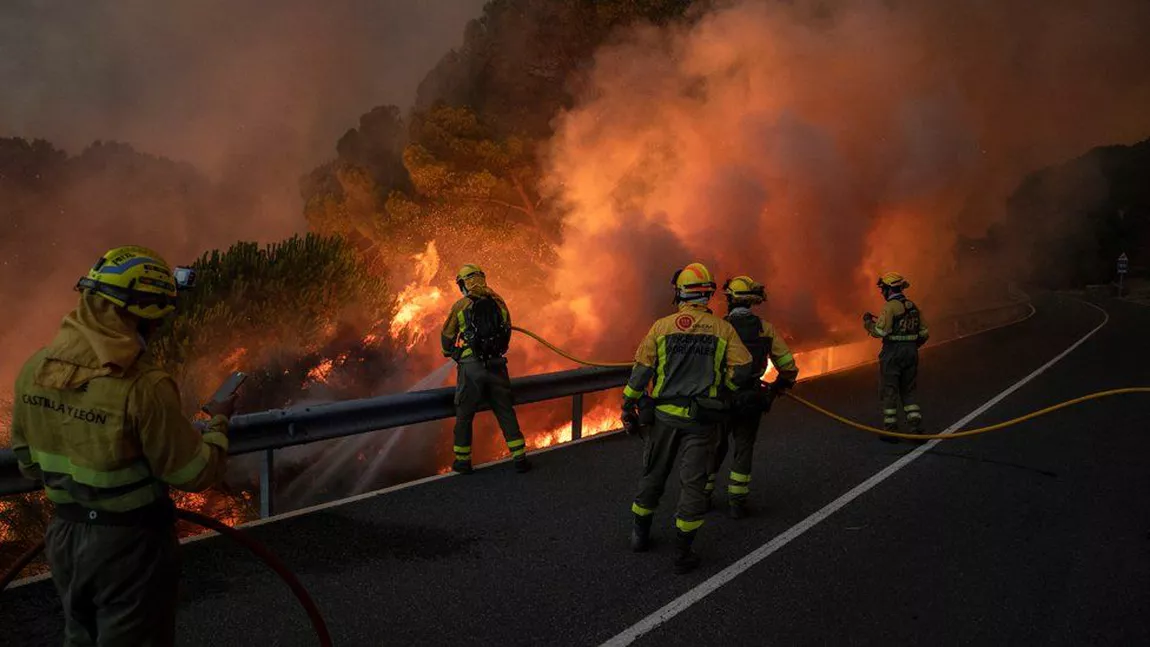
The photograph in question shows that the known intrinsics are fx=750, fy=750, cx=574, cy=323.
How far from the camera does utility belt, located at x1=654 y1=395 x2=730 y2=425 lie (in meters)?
4.74

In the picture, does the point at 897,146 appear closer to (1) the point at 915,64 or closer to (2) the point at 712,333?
(1) the point at 915,64

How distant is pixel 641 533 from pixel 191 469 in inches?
122

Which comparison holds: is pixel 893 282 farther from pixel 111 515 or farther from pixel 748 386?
pixel 111 515

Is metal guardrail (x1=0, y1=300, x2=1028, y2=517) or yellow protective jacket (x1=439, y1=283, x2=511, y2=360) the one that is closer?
metal guardrail (x1=0, y1=300, x2=1028, y2=517)

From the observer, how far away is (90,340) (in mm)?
2393

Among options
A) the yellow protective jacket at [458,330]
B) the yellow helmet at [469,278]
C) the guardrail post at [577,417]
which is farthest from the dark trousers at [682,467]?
the guardrail post at [577,417]

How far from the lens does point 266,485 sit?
5.68 m

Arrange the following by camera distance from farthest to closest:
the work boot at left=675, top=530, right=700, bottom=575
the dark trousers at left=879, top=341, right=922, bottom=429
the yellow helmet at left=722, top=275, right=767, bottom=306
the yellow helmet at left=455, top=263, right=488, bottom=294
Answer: the dark trousers at left=879, top=341, right=922, bottom=429
the yellow helmet at left=455, top=263, right=488, bottom=294
the yellow helmet at left=722, top=275, right=767, bottom=306
the work boot at left=675, top=530, right=700, bottom=575

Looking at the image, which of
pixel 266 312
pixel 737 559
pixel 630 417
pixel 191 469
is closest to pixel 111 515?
pixel 191 469

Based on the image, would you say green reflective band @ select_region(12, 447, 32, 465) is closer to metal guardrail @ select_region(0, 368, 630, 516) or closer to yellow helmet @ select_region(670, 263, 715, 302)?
metal guardrail @ select_region(0, 368, 630, 516)

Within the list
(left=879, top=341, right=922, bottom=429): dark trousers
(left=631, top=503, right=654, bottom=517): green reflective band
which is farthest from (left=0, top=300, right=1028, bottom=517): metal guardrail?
(left=879, top=341, right=922, bottom=429): dark trousers

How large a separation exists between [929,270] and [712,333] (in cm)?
2090

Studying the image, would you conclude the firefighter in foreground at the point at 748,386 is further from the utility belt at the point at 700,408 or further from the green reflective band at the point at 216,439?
the green reflective band at the point at 216,439

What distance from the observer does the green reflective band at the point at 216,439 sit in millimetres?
2643
